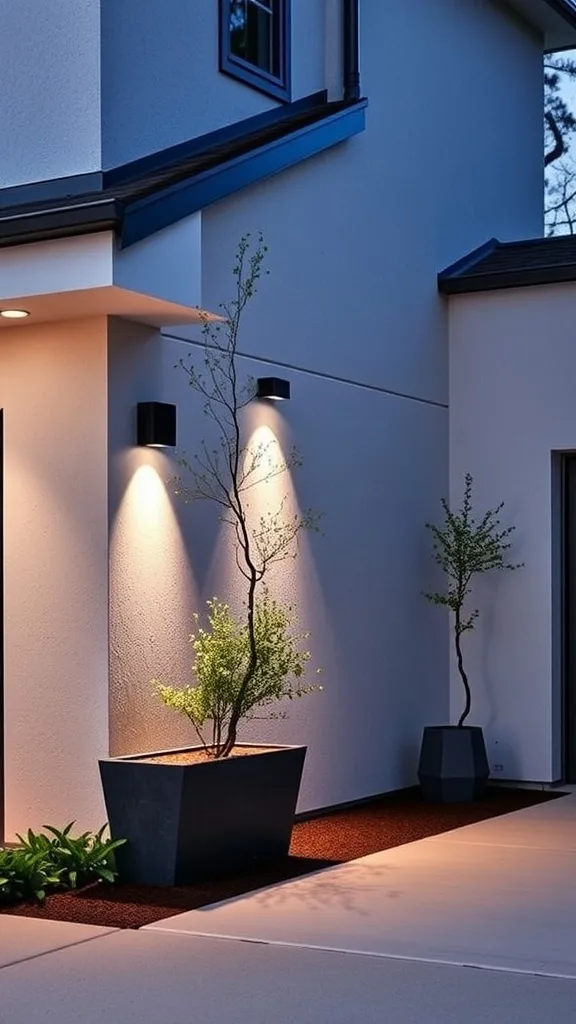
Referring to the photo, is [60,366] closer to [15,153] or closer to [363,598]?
[15,153]

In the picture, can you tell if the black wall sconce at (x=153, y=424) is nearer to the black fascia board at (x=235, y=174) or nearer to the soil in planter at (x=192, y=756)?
the black fascia board at (x=235, y=174)

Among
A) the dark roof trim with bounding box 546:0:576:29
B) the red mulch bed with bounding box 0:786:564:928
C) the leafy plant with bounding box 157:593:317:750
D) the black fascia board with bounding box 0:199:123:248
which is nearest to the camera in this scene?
the red mulch bed with bounding box 0:786:564:928

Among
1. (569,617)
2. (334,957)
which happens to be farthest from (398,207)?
(334,957)

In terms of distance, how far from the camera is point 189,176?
23.4ft

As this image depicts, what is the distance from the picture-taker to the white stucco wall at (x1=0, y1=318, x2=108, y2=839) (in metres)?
7.10

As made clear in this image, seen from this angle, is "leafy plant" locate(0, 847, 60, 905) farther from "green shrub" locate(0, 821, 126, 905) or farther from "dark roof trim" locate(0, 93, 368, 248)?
"dark roof trim" locate(0, 93, 368, 248)

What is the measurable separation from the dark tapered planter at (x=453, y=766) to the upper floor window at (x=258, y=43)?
411 centimetres

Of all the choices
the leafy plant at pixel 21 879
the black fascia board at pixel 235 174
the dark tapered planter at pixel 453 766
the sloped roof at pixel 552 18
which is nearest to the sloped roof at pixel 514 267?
the black fascia board at pixel 235 174

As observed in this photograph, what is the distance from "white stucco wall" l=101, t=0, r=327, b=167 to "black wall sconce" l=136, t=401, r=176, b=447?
125cm

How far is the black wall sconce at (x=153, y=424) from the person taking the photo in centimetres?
724

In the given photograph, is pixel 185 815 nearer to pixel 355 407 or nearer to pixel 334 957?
pixel 334 957

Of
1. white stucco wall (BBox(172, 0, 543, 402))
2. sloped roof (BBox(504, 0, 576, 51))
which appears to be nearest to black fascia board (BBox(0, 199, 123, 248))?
white stucco wall (BBox(172, 0, 543, 402))

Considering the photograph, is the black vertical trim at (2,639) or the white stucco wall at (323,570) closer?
the white stucco wall at (323,570)

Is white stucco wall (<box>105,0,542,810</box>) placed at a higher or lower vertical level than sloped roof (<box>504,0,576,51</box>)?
lower
